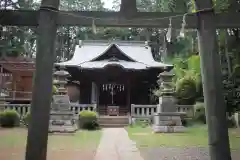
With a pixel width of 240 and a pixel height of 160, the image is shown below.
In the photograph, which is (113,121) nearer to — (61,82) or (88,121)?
(88,121)

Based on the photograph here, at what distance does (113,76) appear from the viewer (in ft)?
66.6

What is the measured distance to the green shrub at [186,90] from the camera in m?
16.9

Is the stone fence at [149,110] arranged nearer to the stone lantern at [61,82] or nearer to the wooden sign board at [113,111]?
the wooden sign board at [113,111]

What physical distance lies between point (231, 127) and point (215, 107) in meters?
11.8

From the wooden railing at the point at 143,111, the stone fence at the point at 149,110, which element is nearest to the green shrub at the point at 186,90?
the stone fence at the point at 149,110

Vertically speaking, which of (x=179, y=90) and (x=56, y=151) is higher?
(x=179, y=90)

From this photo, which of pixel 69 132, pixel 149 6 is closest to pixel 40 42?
pixel 69 132

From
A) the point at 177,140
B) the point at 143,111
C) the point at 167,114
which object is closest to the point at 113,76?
the point at 143,111

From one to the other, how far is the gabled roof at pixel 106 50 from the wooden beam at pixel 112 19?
14.8m

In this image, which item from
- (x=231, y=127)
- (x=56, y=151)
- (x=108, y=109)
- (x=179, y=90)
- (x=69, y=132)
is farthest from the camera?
(x=108, y=109)

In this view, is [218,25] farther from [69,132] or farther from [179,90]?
[179,90]

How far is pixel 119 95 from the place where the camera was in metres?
23.4

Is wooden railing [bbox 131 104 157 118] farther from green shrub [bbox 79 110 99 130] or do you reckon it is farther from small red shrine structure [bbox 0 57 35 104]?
small red shrine structure [bbox 0 57 35 104]

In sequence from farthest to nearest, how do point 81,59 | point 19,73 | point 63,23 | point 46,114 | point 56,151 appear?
point 19,73
point 81,59
point 56,151
point 63,23
point 46,114
